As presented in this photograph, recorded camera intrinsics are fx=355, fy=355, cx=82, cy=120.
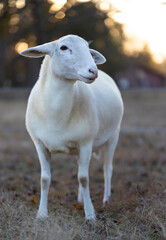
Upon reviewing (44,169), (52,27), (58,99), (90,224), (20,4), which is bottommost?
(52,27)

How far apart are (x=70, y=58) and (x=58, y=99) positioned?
48cm

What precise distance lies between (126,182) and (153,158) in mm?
1813

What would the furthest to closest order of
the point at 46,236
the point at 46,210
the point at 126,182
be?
1. the point at 126,182
2. the point at 46,210
3. the point at 46,236

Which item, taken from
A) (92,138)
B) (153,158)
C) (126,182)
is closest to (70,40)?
(92,138)

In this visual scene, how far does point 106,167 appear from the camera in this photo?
5.08 metres

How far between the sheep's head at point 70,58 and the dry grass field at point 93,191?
1.38m

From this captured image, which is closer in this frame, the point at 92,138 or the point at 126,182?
the point at 92,138

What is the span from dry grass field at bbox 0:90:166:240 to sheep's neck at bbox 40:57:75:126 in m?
0.99

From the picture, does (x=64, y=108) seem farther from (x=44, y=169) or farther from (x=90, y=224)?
(x=90, y=224)

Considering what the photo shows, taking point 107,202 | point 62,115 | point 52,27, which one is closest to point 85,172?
point 107,202

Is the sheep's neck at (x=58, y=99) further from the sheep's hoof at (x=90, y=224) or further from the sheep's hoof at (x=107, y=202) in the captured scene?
the sheep's hoof at (x=107, y=202)

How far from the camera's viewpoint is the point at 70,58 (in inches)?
142

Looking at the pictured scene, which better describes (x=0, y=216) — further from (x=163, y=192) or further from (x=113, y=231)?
(x=163, y=192)

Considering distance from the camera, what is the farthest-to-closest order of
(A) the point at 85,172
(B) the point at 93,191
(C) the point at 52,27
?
(C) the point at 52,27 → (B) the point at 93,191 → (A) the point at 85,172
